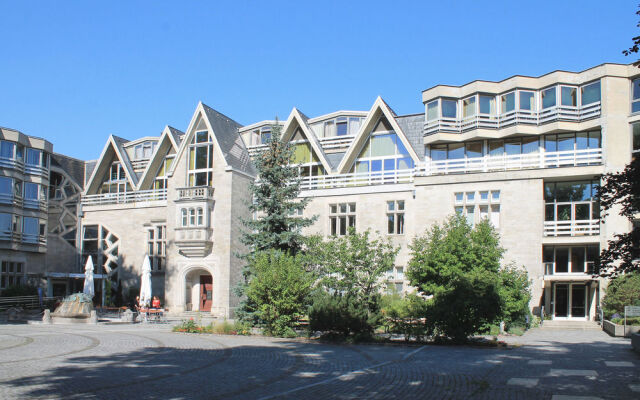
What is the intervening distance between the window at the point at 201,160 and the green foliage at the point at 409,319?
20.0 metres

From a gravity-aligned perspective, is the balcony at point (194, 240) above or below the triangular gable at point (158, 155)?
below

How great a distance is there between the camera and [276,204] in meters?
28.3

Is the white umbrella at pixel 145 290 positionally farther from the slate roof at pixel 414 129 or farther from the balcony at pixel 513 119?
the balcony at pixel 513 119

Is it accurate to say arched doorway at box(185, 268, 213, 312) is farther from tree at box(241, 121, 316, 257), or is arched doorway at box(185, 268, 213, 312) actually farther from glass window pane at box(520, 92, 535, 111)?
glass window pane at box(520, 92, 535, 111)

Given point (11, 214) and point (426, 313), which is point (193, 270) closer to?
point (11, 214)

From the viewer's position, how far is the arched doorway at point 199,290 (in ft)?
129

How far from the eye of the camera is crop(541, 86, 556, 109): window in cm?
3225

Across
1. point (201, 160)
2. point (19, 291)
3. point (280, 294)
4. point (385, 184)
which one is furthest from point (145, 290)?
point (385, 184)

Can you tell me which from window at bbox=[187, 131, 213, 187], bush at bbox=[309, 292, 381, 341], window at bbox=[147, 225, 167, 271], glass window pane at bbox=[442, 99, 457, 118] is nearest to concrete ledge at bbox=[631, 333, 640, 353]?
bush at bbox=[309, 292, 381, 341]

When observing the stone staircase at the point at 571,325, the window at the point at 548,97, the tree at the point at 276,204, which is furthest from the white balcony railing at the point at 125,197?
the stone staircase at the point at 571,325

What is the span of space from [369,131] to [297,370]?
82.7 ft

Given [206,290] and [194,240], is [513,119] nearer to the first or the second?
[194,240]

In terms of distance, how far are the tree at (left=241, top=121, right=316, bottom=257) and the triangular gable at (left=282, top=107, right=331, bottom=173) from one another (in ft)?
28.1

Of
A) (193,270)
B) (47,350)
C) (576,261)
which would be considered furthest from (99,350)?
(576,261)
